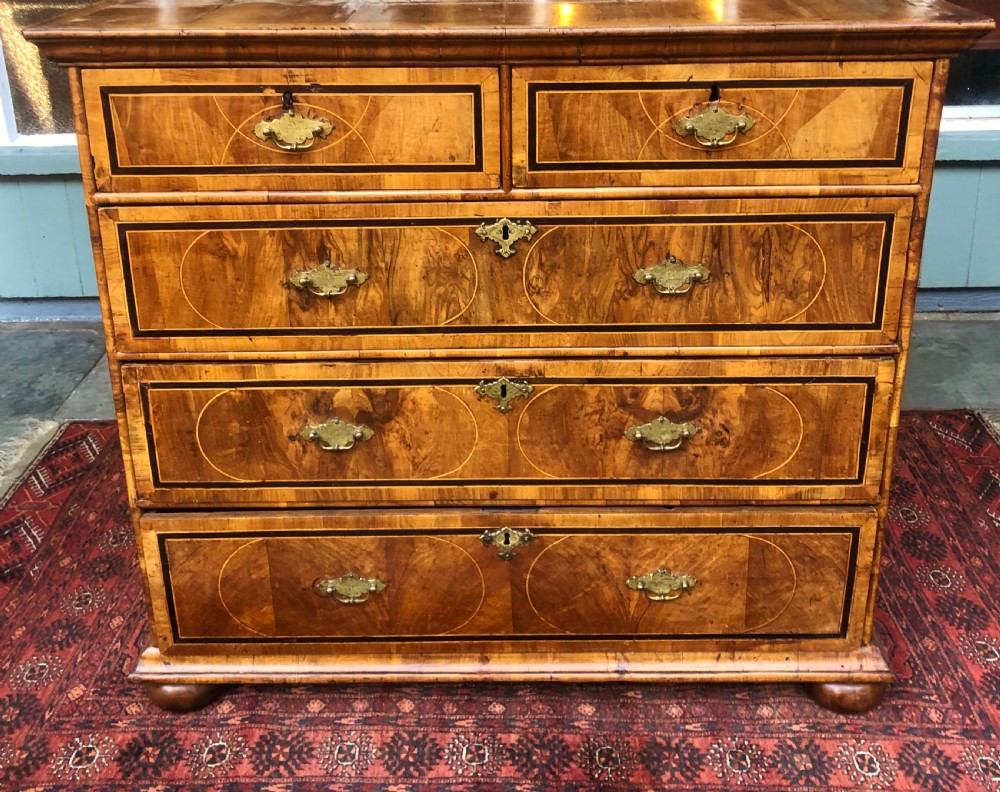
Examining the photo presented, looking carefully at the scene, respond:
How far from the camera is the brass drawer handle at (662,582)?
175 centimetres

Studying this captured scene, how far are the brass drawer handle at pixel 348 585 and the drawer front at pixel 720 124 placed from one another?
0.74 m

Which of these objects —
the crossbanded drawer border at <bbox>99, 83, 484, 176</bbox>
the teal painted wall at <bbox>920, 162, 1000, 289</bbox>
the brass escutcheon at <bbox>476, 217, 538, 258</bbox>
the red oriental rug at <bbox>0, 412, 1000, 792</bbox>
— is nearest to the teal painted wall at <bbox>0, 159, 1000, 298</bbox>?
the teal painted wall at <bbox>920, 162, 1000, 289</bbox>

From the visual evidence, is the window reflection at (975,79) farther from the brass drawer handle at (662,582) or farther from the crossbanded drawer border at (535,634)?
the brass drawer handle at (662,582)

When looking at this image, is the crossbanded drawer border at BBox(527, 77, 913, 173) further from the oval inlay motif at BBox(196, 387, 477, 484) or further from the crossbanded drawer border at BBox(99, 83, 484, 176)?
the oval inlay motif at BBox(196, 387, 477, 484)

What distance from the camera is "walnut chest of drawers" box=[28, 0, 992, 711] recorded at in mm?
1422

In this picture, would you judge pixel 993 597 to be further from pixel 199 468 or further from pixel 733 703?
pixel 199 468

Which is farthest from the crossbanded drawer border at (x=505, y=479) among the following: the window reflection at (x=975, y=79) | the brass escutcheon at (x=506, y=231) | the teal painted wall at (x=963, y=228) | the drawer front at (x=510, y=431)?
the window reflection at (x=975, y=79)

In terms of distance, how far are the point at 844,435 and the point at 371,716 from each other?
3.18ft

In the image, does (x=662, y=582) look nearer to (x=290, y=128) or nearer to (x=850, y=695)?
(x=850, y=695)

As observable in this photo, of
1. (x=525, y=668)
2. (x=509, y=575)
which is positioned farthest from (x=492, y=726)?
(x=509, y=575)

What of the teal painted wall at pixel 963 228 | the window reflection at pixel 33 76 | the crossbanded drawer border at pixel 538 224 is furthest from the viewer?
the teal painted wall at pixel 963 228

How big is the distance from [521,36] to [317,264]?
456 millimetres

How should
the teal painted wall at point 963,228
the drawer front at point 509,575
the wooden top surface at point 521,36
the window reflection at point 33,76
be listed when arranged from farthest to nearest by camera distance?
the teal painted wall at point 963,228 < the window reflection at point 33,76 < the drawer front at point 509,575 < the wooden top surface at point 521,36

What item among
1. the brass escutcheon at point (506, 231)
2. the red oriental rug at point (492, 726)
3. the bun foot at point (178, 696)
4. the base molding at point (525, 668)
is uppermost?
the brass escutcheon at point (506, 231)
